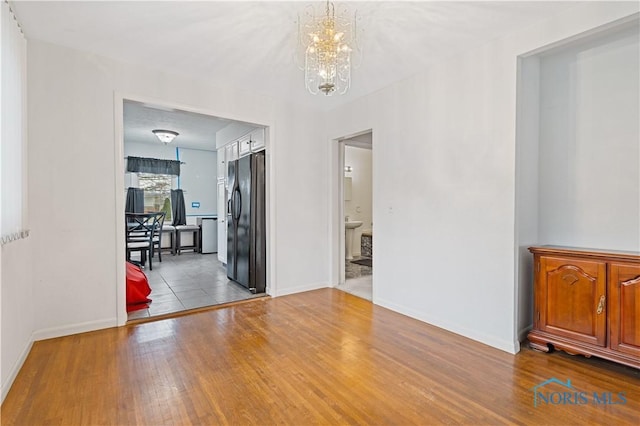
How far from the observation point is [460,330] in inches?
116

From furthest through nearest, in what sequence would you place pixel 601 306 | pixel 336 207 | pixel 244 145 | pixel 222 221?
pixel 222 221, pixel 244 145, pixel 336 207, pixel 601 306

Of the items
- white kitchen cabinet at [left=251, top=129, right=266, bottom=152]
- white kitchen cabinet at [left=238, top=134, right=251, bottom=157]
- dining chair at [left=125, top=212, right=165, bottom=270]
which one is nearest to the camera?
white kitchen cabinet at [left=251, top=129, right=266, bottom=152]

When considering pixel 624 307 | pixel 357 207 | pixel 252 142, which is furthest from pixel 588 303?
pixel 357 207

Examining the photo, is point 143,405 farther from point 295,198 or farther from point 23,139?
point 295,198

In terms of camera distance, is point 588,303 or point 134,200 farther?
point 134,200

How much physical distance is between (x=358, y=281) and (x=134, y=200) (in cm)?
607

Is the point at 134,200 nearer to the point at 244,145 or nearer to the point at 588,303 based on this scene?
the point at 244,145

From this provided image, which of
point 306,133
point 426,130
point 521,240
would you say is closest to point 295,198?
point 306,133

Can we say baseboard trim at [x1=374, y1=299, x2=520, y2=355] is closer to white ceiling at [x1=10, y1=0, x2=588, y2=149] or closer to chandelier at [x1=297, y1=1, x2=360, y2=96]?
chandelier at [x1=297, y1=1, x2=360, y2=96]

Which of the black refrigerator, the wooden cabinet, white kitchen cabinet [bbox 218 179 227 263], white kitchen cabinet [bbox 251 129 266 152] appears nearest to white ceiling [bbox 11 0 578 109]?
white kitchen cabinet [bbox 251 129 266 152]

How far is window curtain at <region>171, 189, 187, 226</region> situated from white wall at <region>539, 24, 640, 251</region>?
25.5 ft

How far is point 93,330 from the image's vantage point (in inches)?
118

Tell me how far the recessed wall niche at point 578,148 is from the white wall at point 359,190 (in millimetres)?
4391

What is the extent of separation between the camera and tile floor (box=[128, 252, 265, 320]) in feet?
12.1
